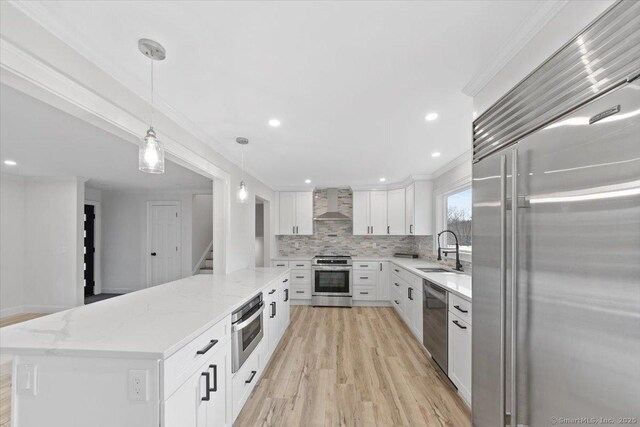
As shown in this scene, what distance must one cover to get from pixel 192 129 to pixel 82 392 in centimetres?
205

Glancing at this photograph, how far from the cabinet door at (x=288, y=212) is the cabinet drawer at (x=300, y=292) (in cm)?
119

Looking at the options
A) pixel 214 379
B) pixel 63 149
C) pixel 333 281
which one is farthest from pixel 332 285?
pixel 63 149

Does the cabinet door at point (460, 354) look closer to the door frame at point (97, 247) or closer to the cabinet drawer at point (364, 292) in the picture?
the cabinet drawer at point (364, 292)

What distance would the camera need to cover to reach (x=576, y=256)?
92cm

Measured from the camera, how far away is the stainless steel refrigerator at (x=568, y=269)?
77 cm

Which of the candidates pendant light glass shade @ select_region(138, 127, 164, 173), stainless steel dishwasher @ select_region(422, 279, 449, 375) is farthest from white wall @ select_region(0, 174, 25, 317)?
stainless steel dishwasher @ select_region(422, 279, 449, 375)

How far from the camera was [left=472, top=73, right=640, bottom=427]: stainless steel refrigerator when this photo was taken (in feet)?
2.53

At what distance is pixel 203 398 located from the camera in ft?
4.93

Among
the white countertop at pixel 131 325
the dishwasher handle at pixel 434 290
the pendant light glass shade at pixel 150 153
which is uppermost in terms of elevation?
the pendant light glass shade at pixel 150 153

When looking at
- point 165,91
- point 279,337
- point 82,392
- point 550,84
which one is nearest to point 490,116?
point 550,84

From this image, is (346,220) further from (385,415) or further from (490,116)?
(490,116)

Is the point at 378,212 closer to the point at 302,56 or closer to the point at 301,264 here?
the point at 301,264

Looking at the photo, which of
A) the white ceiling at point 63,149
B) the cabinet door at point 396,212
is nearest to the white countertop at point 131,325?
the white ceiling at point 63,149

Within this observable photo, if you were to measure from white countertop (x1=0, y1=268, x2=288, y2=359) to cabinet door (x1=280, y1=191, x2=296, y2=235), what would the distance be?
11.6 feet
